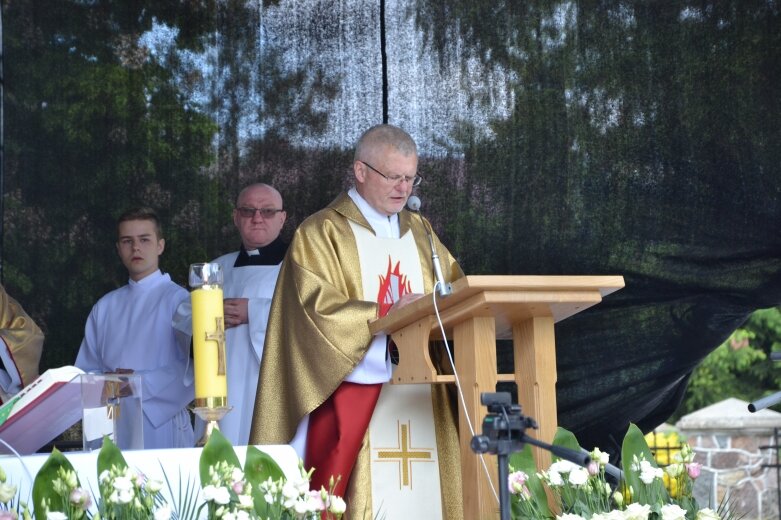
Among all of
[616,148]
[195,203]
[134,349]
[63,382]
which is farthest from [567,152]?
[63,382]

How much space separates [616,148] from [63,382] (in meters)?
4.53

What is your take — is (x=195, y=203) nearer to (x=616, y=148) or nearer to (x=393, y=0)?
(x=393, y=0)

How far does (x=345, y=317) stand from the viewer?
4.11m

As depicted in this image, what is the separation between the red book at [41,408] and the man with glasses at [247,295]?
3.31m

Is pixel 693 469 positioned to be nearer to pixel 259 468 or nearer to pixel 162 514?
pixel 259 468

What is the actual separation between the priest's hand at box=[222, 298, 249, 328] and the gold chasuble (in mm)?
2013

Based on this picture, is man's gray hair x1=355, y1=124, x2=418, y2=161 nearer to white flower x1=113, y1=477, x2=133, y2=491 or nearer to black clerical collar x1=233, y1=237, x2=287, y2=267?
black clerical collar x1=233, y1=237, x2=287, y2=267

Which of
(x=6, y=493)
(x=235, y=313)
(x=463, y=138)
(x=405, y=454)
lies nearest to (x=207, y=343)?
(x=6, y=493)

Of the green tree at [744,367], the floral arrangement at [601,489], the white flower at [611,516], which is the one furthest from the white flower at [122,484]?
the green tree at [744,367]

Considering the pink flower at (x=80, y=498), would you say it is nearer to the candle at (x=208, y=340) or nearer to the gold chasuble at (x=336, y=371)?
the candle at (x=208, y=340)

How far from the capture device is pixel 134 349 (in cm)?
644

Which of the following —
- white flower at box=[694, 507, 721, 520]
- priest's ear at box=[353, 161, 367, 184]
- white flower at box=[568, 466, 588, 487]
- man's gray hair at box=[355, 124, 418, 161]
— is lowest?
white flower at box=[694, 507, 721, 520]

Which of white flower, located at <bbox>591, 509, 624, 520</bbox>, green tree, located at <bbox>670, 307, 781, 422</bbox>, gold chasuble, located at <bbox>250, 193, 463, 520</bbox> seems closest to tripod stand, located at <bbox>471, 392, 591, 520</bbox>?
white flower, located at <bbox>591, 509, 624, 520</bbox>

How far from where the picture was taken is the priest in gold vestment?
5148 mm
